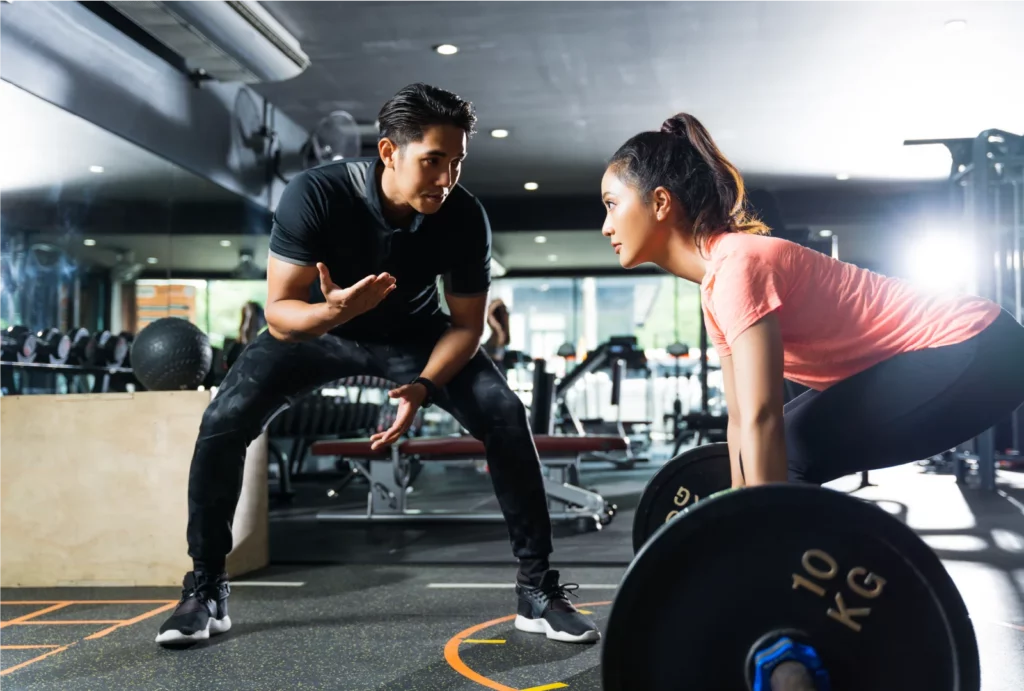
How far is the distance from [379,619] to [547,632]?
471mm

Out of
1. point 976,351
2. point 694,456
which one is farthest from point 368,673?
point 976,351

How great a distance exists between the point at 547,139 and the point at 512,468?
238 inches

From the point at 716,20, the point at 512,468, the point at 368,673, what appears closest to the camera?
the point at 368,673

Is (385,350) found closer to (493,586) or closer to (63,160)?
(493,586)

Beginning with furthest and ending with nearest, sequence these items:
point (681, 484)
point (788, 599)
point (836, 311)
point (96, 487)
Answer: point (96, 487) → point (681, 484) → point (836, 311) → point (788, 599)

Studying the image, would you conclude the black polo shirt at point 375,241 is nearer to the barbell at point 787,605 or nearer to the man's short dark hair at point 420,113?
the man's short dark hair at point 420,113

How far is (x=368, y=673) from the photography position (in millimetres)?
1665

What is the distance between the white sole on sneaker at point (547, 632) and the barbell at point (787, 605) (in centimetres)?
79

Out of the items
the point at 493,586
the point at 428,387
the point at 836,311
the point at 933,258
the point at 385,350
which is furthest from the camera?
the point at 933,258

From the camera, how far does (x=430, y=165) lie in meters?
1.80

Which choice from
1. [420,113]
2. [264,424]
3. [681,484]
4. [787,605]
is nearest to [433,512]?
[264,424]

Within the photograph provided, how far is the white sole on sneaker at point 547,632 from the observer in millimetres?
1842

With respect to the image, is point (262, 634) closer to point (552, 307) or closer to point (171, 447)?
point (171, 447)

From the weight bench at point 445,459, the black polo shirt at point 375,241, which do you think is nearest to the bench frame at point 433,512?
the weight bench at point 445,459
